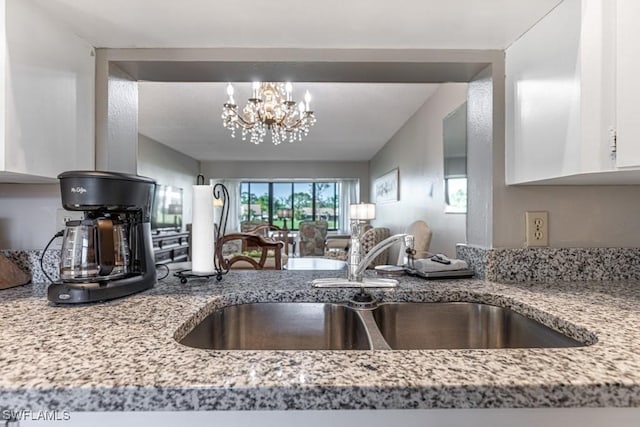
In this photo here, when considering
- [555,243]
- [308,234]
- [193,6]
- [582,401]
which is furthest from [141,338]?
[308,234]

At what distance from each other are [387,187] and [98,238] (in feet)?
16.1

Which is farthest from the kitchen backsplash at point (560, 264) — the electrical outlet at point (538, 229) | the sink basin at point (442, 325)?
the sink basin at point (442, 325)

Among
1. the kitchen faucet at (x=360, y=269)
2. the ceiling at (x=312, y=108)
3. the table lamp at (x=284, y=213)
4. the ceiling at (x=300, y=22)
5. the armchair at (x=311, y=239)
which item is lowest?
the armchair at (x=311, y=239)

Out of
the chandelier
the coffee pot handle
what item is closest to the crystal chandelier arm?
the chandelier

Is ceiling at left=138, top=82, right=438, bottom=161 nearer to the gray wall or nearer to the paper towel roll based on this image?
the gray wall

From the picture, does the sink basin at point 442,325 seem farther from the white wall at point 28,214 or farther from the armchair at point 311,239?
the armchair at point 311,239

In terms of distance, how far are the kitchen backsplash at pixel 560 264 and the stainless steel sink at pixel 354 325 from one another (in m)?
0.23

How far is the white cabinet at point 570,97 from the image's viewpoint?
815mm

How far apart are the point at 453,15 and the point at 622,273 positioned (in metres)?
1.03

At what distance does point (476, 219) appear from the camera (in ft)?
4.42

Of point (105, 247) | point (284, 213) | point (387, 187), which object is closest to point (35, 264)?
point (105, 247)

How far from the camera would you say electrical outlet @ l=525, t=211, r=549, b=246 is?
1.22m

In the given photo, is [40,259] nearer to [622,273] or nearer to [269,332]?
[269,332]

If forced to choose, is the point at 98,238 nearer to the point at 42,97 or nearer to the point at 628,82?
the point at 42,97
